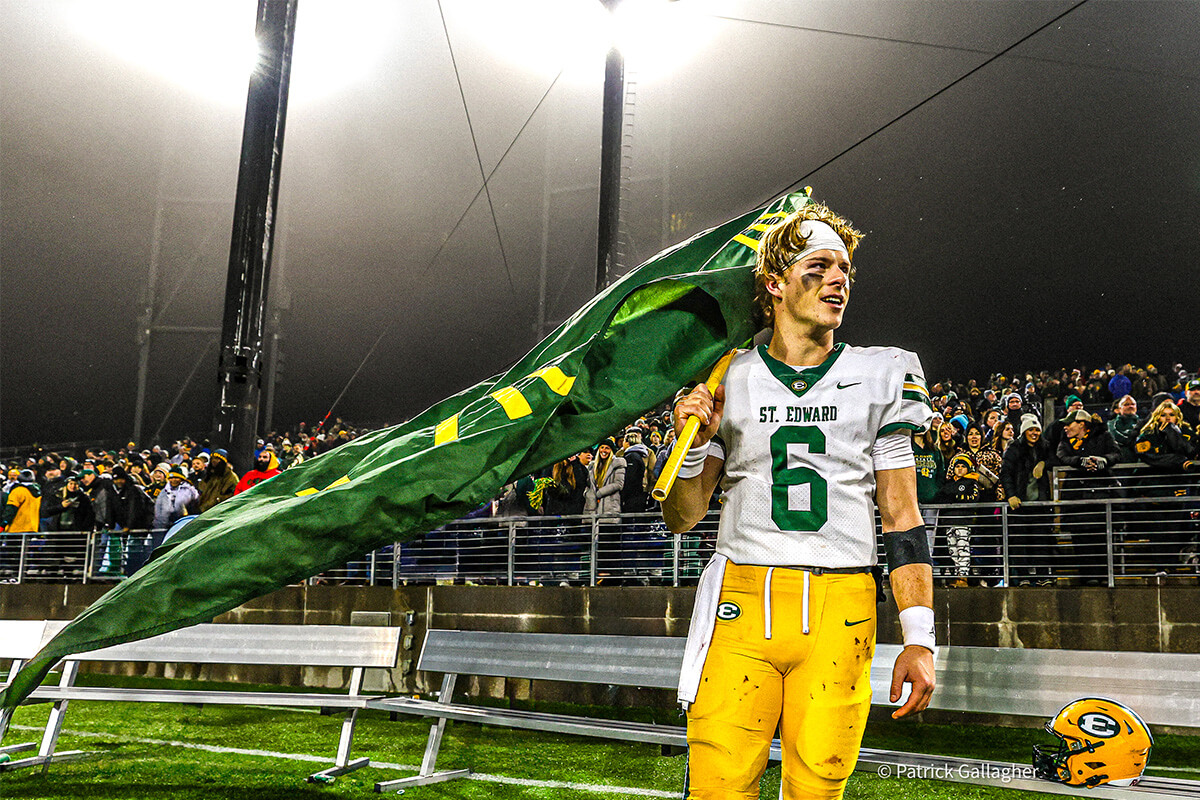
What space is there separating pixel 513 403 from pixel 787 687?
0.98 m

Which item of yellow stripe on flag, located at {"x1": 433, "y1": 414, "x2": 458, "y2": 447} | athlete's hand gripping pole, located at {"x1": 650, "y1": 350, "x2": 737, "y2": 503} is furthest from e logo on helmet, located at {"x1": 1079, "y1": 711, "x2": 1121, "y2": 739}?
yellow stripe on flag, located at {"x1": 433, "y1": 414, "x2": 458, "y2": 447}

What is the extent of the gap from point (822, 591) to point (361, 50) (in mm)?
30382

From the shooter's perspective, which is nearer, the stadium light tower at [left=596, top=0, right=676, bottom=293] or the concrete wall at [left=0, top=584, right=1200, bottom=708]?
the concrete wall at [left=0, top=584, right=1200, bottom=708]

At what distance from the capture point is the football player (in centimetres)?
232

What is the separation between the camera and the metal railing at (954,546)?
8266 mm

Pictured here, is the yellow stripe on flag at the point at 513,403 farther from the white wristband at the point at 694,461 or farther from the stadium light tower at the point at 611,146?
the stadium light tower at the point at 611,146

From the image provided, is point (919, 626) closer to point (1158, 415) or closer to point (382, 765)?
point (382, 765)

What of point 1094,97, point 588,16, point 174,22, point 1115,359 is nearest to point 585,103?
point 588,16

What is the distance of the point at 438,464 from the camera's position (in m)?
2.53

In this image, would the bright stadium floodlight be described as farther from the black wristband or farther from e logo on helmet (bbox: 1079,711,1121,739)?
the black wristband

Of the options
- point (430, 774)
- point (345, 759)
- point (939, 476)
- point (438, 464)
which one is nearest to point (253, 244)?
point (345, 759)

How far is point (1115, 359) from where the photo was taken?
92.6 feet

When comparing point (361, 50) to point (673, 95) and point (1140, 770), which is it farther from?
point (1140, 770)

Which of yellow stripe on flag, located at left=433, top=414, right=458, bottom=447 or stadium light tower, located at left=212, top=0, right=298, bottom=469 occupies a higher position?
stadium light tower, located at left=212, top=0, right=298, bottom=469
